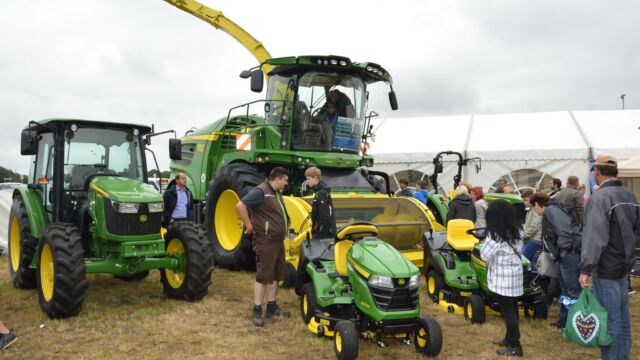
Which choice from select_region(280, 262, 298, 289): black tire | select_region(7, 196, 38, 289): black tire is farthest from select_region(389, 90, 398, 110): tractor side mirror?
select_region(7, 196, 38, 289): black tire

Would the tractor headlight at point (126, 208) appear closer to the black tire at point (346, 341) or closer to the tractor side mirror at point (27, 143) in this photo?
the tractor side mirror at point (27, 143)

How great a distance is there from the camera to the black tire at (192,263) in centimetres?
609

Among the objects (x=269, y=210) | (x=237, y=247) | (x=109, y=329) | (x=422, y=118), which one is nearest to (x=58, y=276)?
(x=109, y=329)

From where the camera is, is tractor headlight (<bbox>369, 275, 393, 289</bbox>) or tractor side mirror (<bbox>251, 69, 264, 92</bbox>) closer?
tractor headlight (<bbox>369, 275, 393, 289</bbox>)

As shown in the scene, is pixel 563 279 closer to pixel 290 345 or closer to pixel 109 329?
pixel 290 345

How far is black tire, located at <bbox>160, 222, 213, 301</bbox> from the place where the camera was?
6.09 meters

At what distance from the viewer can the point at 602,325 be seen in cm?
390

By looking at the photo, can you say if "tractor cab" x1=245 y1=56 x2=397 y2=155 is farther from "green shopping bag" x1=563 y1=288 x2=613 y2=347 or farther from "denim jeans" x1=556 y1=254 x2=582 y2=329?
"green shopping bag" x1=563 y1=288 x2=613 y2=347

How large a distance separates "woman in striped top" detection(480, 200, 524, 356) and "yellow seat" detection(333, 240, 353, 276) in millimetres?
1277

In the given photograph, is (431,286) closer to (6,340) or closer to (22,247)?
(6,340)

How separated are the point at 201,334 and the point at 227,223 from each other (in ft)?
11.8

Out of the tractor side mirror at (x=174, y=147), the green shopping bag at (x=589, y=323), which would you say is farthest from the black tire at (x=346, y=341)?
the tractor side mirror at (x=174, y=147)

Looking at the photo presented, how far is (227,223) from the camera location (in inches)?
342

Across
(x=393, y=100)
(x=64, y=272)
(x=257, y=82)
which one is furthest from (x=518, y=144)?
(x=64, y=272)
